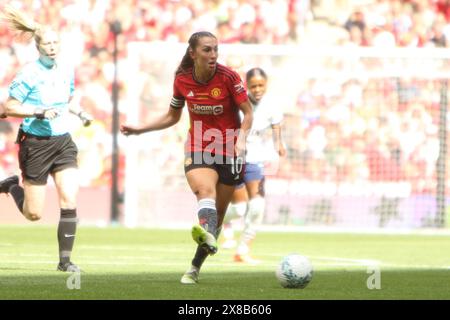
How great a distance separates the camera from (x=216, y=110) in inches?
396

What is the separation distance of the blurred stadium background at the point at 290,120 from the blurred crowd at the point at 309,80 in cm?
3

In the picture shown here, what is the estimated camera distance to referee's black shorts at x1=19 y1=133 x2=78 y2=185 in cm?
1142

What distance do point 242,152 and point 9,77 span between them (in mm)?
14381

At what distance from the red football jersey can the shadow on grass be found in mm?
1223

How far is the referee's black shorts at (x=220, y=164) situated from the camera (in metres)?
10.1

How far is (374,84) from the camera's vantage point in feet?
75.4

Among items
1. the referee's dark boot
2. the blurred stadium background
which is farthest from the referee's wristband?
the blurred stadium background

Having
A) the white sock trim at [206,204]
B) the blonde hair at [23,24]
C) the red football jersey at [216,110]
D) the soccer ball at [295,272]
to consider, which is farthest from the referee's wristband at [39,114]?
the soccer ball at [295,272]

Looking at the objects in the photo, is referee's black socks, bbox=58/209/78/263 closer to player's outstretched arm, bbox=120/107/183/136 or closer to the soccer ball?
player's outstretched arm, bbox=120/107/183/136

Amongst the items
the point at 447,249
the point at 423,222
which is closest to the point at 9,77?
the point at 423,222

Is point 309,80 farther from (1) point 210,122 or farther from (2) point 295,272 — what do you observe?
(2) point 295,272

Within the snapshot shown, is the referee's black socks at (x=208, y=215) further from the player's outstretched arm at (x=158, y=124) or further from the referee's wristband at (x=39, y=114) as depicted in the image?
the referee's wristband at (x=39, y=114)

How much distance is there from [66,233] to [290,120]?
12.1 meters

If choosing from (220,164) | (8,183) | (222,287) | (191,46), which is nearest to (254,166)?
(8,183)
